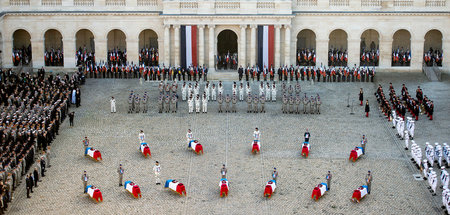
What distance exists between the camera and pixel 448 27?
74.9 meters

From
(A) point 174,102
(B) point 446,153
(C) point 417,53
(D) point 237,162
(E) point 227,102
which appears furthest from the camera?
(C) point 417,53

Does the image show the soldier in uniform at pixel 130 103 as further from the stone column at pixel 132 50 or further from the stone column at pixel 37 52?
the stone column at pixel 37 52

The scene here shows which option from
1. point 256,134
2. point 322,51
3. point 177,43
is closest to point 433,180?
point 256,134

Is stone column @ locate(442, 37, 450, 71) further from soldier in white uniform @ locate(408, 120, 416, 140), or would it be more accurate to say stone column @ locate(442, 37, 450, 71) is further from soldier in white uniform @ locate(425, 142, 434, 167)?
soldier in white uniform @ locate(425, 142, 434, 167)

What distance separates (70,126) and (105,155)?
7075mm

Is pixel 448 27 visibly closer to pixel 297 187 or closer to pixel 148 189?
pixel 297 187

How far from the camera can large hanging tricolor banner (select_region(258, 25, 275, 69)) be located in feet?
243

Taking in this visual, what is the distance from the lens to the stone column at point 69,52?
7644 cm

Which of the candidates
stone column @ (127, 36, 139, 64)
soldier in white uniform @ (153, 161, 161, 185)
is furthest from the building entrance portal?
soldier in white uniform @ (153, 161, 161, 185)

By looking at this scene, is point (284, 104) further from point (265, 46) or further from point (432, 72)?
point (432, 72)

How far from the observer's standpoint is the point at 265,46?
244 ft

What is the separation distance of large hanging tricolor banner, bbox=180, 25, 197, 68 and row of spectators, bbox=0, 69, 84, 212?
11.0 m

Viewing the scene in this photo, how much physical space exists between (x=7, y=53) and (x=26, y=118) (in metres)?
23.2

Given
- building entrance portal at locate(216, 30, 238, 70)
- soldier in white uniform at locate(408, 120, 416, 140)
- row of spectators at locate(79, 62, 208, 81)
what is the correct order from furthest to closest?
building entrance portal at locate(216, 30, 238, 70), row of spectators at locate(79, 62, 208, 81), soldier in white uniform at locate(408, 120, 416, 140)
